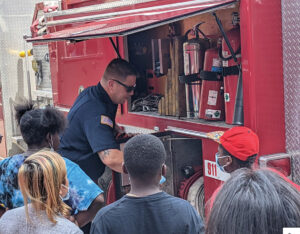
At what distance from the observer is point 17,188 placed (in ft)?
8.30

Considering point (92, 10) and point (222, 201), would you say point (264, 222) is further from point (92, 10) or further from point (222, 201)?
point (92, 10)

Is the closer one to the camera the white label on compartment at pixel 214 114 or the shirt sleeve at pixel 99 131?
the shirt sleeve at pixel 99 131

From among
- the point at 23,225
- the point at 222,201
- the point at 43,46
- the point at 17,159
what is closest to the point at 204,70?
the point at 17,159

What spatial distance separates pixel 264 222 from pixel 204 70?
2.52 meters

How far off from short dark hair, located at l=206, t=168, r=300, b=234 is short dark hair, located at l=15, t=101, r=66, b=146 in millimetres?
1498

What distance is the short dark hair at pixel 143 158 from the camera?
2.08 metres

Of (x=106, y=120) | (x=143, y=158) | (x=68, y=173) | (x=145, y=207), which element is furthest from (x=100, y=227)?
(x=106, y=120)

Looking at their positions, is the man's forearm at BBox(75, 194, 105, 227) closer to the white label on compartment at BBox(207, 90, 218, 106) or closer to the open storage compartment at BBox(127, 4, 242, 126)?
the open storage compartment at BBox(127, 4, 242, 126)

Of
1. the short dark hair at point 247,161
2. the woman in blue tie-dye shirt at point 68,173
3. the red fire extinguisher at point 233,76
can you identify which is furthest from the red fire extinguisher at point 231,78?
the woman in blue tie-dye shirt at point 68,173

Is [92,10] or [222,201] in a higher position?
[92,10]

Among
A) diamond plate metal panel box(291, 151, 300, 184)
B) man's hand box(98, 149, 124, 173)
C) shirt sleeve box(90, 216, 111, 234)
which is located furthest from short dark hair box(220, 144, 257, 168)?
shirt sleeve box(90, 216, 111, 234)

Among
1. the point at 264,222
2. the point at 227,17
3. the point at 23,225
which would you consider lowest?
the point at 23,225

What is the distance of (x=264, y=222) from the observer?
1359 millimetres

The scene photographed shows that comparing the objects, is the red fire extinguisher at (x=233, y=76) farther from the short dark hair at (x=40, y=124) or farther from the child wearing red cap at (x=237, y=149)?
the short dark hair at (x=40, y=124)
